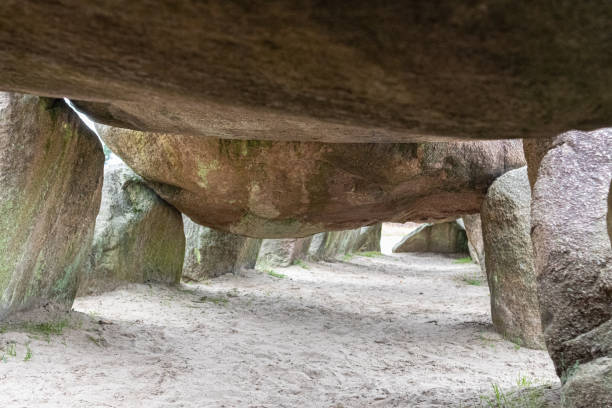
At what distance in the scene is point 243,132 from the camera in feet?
12.0

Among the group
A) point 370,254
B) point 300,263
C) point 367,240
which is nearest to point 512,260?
point 300,263

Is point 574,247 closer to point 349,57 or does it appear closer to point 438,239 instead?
point 349,57

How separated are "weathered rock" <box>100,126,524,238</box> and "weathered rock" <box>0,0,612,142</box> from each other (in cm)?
366

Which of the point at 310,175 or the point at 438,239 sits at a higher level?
the point at 310,175

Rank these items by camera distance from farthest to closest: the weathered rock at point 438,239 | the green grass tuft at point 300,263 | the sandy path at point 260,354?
the weathered rock at point 438,239
the green grass tuft at point 300,263
the sandy path at point 260,354

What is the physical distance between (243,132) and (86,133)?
1055 mm

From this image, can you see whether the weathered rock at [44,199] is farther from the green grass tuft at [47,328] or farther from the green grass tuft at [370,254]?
the green grass tuft at [370,254]

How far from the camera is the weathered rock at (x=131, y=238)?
17.1ft

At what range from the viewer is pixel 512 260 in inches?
179

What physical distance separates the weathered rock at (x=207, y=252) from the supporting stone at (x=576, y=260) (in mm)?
4895

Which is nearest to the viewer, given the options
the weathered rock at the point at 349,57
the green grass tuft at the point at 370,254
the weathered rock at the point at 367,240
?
the weathered rock at the point at 349,57

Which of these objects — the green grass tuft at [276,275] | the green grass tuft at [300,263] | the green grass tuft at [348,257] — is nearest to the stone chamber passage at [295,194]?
the green grass tuft at [276,275]

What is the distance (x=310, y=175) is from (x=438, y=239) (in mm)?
11091

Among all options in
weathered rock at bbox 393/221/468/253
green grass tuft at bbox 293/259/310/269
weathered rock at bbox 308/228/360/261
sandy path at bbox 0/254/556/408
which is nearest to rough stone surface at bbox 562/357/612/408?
sandy path at bbox 0/254/556/408
